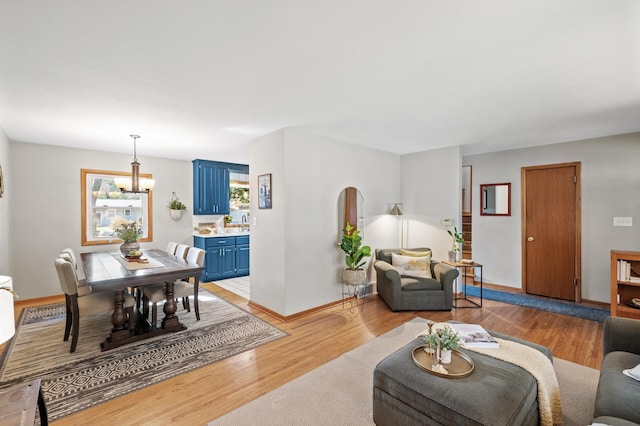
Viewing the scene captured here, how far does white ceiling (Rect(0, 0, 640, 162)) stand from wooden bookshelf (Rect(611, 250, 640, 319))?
63.3 inches

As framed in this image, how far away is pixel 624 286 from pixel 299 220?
12.9ft

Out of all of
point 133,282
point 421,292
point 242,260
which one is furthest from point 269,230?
point 242,260

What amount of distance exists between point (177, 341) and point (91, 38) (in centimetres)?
283

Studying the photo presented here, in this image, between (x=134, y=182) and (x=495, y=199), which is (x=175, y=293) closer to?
(x=134, y=182)

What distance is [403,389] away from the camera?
5.69 feet

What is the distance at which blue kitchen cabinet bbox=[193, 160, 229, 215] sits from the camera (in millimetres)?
5996

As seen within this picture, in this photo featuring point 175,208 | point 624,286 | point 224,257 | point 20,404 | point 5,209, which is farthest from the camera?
point 224,257

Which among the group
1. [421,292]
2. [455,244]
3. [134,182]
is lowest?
[421,292]

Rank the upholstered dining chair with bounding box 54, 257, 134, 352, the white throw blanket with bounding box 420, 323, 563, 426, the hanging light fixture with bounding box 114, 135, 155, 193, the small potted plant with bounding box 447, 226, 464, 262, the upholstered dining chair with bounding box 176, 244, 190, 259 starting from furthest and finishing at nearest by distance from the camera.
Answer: the small potted plant with bounding box 447, 226, 464, 262, the upholstered dining chair with bounding box 176, 244, 190, 259, the hanging light fixture with bounding box 114, 135, 155, 193, the upholstered dining chair with bounding box 54, 257, 134, 352, the white throw blanket with bounding box 420, 323, 563, 426

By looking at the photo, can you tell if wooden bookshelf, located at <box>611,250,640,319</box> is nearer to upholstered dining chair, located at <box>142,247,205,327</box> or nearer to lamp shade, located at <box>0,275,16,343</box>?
upholstered dining chair, located at <box>142,247,205,327</box>

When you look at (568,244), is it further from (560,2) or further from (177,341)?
(177,341)

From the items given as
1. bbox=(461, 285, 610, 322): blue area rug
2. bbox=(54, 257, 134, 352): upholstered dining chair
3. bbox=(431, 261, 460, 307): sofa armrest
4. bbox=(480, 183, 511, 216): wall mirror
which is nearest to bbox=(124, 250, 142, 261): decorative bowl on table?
bbox=(54, 257, 134, 352): upholstered dining chair

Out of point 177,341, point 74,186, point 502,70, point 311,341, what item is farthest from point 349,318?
point 74,186

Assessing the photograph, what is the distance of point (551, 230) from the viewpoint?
4684 mm
